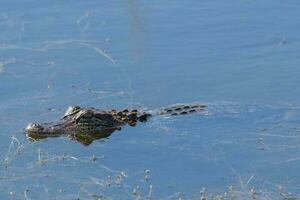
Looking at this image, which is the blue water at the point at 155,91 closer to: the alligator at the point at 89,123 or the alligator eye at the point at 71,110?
the alligator at the point at 89,123

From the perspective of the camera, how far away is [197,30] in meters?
12.5

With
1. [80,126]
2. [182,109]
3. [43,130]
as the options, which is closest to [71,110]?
[80,126]

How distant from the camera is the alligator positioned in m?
9.64

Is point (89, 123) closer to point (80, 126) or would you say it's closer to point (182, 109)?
point (80, 126)

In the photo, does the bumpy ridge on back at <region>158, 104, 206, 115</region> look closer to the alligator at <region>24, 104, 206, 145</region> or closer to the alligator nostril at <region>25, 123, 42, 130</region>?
the alligator at <region>24, 104, 206, 145</region>

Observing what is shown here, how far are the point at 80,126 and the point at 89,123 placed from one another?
0.33 ft

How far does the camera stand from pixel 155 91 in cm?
1068

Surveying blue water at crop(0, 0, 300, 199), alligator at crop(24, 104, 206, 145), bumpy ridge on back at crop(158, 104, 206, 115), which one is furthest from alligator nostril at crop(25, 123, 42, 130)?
bumpy ridge on back at crop(158, 104, 206, 115)

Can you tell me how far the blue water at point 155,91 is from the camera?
8562mm

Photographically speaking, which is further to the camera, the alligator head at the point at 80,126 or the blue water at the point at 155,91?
the alligator head at the point at 80,126

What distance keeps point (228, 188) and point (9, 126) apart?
2.76 meters

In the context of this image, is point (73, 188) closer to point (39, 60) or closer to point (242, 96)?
point (242, 96)

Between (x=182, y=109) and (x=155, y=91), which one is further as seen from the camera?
(x=155, y=91)


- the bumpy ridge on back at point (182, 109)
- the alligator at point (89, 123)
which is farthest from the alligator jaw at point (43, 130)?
the bumpy ridge on back at point (182, 109)
